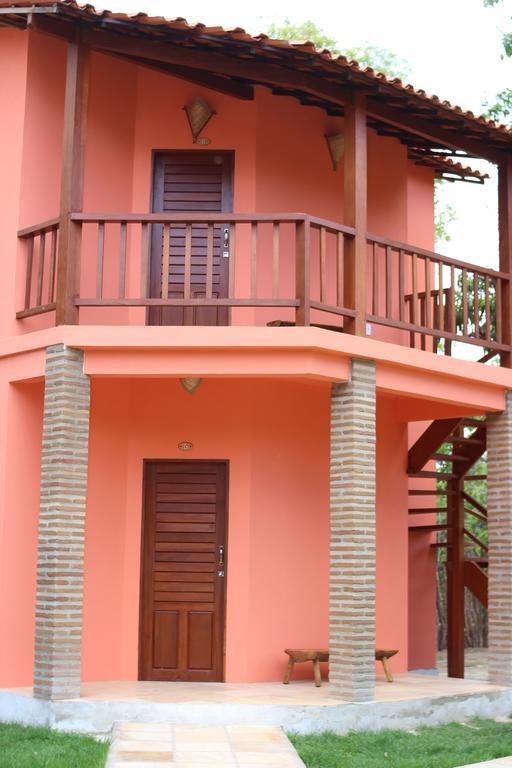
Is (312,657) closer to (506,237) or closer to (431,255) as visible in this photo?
(431,255)

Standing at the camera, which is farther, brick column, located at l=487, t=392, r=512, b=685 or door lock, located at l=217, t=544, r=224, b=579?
brick column, located at l=487, t=392, r=512, b=685

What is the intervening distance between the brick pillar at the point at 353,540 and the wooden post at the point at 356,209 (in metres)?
0.58

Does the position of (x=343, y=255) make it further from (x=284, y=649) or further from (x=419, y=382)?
(x=284, y=649)

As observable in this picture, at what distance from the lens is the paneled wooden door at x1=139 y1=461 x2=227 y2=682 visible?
11.8 m

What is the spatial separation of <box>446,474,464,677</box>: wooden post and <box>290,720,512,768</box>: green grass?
466cm

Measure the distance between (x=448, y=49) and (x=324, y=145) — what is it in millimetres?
22272

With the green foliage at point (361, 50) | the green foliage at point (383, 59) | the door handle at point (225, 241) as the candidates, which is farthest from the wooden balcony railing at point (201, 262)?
the green foliage at point (383, 59)

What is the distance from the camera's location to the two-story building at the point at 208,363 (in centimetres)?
1037

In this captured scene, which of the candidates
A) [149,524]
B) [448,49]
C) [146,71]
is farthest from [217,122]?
[448,49]

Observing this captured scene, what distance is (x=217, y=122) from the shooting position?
41.2 ft

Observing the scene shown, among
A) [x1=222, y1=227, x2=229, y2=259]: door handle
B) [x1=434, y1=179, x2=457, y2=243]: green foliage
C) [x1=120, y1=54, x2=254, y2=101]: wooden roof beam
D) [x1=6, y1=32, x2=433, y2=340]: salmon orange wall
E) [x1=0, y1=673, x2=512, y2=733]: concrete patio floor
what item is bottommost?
[x1=0, y1=673, x2=512, y2=733]: concrete patio floor

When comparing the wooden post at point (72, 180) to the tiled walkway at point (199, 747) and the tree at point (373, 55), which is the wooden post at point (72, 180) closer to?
the tiled walkway at point (199, 747)

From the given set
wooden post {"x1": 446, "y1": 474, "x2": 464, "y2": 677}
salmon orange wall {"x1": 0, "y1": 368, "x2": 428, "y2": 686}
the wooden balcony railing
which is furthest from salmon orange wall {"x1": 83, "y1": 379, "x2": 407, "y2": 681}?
wooden post {"x1": 446, "y1": 474, "x2": 464, "y2": 677}

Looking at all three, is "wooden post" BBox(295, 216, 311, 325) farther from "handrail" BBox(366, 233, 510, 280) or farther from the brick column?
the brick column
